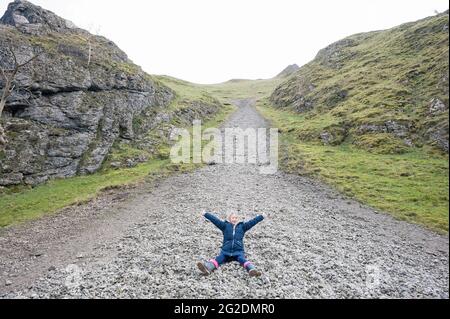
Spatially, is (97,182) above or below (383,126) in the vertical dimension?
below

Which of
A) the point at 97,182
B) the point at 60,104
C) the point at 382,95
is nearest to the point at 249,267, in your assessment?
the point at 97,182

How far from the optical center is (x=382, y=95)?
5328 centimetres

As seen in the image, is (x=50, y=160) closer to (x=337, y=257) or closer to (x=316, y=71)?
(x=337, y=257)

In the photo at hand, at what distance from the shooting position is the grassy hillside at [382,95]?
3953 cm

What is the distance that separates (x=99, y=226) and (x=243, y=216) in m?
11.0

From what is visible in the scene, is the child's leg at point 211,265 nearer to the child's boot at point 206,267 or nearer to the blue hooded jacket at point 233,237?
the child's boot at point 206,267

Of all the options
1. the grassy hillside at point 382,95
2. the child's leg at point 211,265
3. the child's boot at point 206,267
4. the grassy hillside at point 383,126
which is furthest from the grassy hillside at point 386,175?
the child's boot at point 206,267

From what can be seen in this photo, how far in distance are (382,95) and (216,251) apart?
155ft

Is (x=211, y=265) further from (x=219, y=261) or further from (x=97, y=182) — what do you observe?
(x=97, y=182)

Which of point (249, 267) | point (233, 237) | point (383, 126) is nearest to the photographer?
point (249, 267)

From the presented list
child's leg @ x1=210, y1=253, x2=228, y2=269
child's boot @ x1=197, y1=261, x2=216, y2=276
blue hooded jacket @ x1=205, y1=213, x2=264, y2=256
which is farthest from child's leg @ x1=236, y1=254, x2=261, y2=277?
child's boot @ x1=197, y1=261, x2=216, y2=276

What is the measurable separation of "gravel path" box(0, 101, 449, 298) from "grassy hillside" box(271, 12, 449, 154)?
10.6 metres

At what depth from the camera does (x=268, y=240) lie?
19.5 meters
